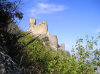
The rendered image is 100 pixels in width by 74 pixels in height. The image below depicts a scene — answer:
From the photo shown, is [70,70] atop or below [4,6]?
below

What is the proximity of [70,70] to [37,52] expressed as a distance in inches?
132

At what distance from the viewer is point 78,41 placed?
4.11 meters

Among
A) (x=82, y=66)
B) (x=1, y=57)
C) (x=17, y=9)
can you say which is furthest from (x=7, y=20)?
(x=82, y=66)

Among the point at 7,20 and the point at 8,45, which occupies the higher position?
the point at 7,20

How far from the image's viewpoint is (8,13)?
5.35 metres

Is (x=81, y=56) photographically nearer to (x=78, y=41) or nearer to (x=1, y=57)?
(x=78, y=41)

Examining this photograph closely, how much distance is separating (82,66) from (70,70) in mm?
622

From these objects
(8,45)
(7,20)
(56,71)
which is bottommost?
(56,71)

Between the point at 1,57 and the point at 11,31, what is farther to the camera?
the point at 11,31

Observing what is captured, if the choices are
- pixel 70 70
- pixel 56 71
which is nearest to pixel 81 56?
pixel 70 70

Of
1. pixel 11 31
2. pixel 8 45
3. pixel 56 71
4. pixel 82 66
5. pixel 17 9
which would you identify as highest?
pixel 17 9

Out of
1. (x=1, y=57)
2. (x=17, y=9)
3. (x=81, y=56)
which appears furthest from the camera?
(x=17, y=9)

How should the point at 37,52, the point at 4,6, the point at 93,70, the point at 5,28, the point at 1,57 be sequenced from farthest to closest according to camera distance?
1. the point at 37,52
2. the point at 4,6
3. the point at 5,28
4. the point at 93,70
5. the point at 1,57

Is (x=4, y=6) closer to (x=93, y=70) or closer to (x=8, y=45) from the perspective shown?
(x=8, y=45)
